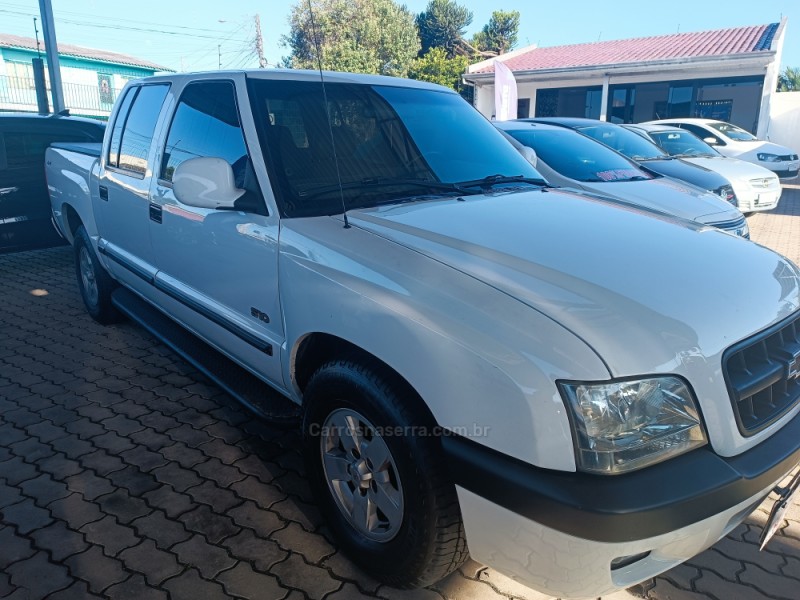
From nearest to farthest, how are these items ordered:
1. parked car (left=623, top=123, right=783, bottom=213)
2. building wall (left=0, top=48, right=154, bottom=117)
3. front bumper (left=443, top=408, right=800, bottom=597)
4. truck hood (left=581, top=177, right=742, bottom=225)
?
front bumper (left=443, top=408, right=800, bottom=597) < truck hood (left=581, top=177, right=742, bottom=225) < parked car (left=623, top=123, right=783, bottom=213) < building wall (left=0, top=48, right=154, bottom=117)

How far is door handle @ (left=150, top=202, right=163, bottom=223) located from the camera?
3.47 meters

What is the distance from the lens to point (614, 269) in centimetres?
211

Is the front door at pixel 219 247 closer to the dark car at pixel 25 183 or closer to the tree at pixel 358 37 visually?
the dark car at pixel 25 183

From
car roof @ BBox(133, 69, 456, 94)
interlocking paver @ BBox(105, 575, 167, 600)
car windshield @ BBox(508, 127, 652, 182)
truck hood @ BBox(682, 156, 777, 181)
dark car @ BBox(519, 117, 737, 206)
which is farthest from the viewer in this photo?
truck hood @ BBox(682, 156, 777, 181)

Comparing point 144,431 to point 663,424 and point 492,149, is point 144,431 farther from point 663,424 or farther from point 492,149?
point 663,424

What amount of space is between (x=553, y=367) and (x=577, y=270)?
527 millimetres

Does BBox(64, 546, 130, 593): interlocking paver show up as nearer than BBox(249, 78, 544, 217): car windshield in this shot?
Yes

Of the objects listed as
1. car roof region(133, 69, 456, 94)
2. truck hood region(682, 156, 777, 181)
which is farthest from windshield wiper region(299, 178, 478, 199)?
truck hood region(682, 156, 777, 181)

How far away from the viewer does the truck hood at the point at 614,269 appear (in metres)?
1.78

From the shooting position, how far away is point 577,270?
81.7 inches

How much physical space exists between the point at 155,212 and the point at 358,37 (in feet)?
104

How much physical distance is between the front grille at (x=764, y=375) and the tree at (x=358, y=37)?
96.2ft

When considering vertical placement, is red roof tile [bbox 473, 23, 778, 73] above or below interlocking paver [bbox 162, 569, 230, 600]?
above

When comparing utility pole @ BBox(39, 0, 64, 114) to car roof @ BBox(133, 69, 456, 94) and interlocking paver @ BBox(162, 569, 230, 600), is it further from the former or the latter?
interlocking paver @ BBox(162, 569, 230, 600)
